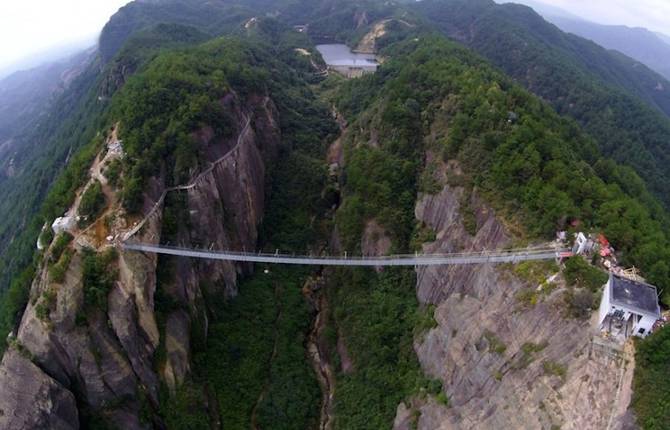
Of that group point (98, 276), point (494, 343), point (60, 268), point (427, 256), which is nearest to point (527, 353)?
point (494, 343)

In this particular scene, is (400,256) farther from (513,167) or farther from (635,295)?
(635,295)

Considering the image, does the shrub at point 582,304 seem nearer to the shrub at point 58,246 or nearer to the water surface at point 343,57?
the shrub at point 58,246

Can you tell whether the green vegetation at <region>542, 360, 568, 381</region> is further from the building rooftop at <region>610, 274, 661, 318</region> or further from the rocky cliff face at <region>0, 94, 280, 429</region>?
the rocky cliff face at <region>0, 94, 280, 429</region>

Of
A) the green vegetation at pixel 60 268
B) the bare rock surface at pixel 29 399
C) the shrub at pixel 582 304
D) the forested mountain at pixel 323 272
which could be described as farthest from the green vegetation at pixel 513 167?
the bare rock surface at pixel 29 399

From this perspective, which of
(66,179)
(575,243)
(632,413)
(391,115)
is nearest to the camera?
(632,413)

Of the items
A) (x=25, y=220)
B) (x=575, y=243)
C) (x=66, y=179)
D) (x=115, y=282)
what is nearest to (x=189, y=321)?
(x=115, y=282)

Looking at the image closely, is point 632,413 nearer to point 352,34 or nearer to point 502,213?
point 502,213

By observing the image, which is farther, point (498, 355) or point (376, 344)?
point (376, 344)
